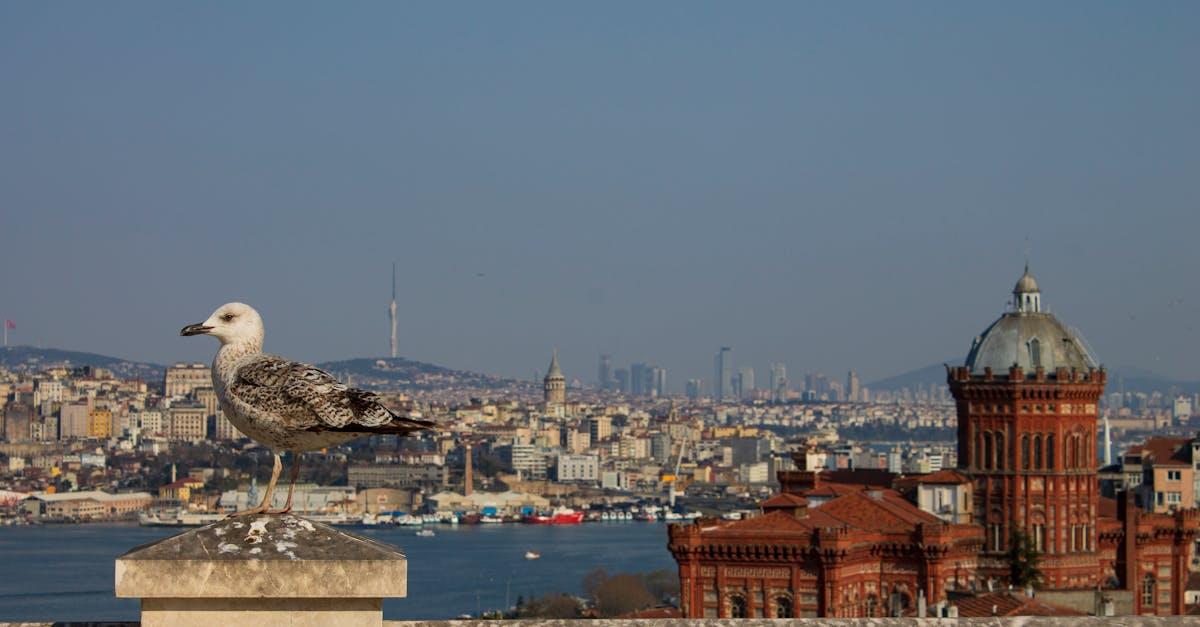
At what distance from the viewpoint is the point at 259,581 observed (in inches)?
183

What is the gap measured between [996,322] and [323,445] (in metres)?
34.7

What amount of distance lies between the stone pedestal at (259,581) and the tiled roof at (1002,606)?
23.5m

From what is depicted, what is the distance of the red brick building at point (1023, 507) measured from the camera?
3397cm

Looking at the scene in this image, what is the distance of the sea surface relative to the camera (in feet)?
222

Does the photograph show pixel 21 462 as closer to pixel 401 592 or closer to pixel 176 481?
pixel 176 481

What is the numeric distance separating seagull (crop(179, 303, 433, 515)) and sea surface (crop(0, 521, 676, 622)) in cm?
3577

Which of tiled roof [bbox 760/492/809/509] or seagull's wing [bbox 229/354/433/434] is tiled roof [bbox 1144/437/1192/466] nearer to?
tiled roof [bbox 760/492/809/509]

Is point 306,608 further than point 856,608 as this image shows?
No

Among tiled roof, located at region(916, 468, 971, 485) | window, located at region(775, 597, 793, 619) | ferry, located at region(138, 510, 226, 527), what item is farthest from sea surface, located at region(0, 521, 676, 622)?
tiled roof, located at region(916, 468, 971, 485)

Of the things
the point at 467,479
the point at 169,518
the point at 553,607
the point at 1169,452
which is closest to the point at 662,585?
the point at 553,607

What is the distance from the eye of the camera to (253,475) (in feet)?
531

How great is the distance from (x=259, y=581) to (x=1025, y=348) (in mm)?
34860

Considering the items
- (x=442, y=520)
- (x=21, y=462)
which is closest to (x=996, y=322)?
(x=442, y=520)

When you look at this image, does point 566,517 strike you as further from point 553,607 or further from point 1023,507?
point 1023,507
